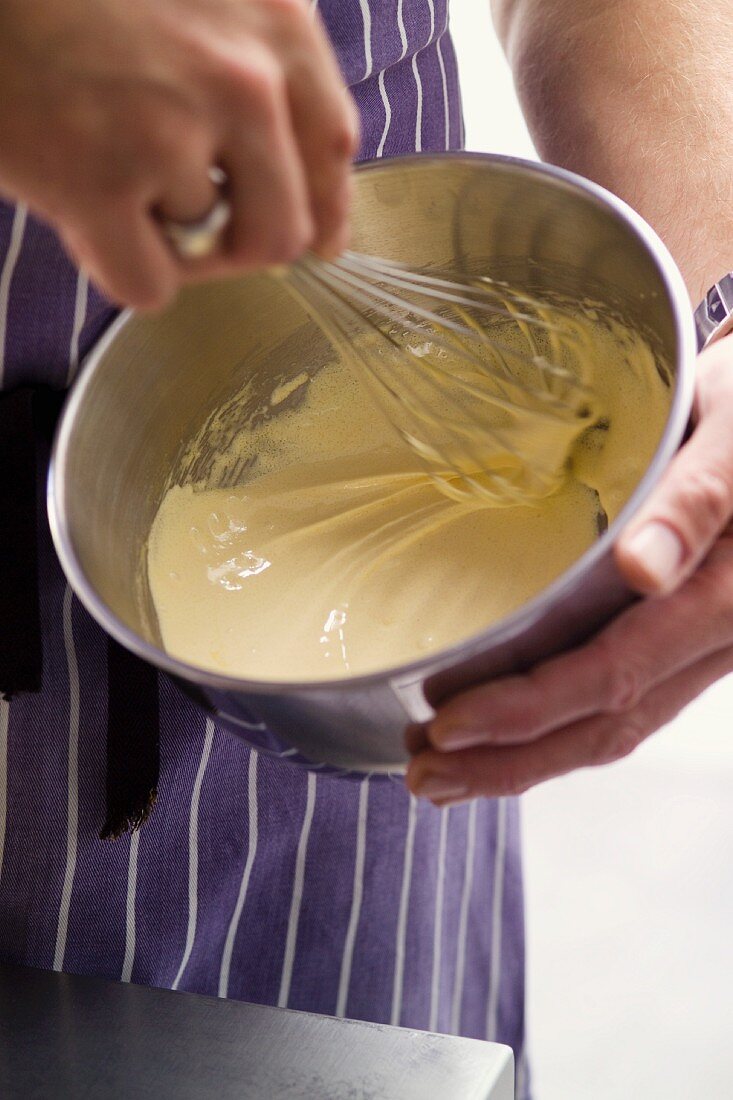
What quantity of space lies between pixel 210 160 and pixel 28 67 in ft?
0.18

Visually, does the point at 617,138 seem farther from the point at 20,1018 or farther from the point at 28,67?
the point at 20,1018

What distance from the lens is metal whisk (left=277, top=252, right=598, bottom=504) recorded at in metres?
0.56

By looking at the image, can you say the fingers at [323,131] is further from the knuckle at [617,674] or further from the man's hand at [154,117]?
the knuckle at [617,674]

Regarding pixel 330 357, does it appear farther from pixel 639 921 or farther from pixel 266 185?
pixel 639 921

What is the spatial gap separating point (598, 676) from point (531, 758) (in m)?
0.06

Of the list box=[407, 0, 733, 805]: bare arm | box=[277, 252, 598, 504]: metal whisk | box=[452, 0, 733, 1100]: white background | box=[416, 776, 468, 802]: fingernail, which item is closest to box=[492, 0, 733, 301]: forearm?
box=[407, 0, 733, 805]: bare arm

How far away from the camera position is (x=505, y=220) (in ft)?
1.83

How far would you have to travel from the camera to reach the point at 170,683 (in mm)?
618

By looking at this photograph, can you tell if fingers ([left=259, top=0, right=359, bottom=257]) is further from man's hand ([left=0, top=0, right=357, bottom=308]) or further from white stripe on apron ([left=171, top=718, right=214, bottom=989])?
white stripe on apron ([left=171, top=718, right=214, bottom=989])

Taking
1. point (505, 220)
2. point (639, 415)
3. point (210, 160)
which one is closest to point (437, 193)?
point (505, 220)

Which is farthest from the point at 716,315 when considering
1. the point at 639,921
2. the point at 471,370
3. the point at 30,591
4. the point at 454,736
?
the point at 639,921

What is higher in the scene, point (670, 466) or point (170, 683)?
point (670, 466)

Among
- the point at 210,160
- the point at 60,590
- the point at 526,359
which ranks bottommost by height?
the point at 60,590

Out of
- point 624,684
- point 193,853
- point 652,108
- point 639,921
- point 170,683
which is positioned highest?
point 652,108
